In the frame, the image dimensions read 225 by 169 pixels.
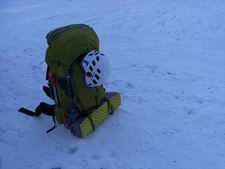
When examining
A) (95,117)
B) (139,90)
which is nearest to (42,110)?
(95,117)

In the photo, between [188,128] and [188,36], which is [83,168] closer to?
[188,128]

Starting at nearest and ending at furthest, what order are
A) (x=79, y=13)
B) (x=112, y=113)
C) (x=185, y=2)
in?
(x=112, y=113), (x=185, y=2), (x=79, y=13)

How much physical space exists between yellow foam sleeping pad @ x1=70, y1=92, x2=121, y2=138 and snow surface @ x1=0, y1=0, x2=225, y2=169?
0.28 ft

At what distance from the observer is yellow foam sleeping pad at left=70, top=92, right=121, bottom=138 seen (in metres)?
3.39

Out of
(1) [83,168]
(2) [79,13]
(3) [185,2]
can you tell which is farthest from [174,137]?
(2) [79,13]

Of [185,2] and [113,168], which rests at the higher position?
[185,2]

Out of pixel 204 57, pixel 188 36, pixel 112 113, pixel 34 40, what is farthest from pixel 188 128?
pixel 34 40

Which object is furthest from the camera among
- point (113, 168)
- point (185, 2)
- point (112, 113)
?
point (185, 2)

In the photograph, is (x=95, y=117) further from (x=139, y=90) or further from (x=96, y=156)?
(x=139, y=90)

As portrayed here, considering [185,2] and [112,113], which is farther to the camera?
[185,2]

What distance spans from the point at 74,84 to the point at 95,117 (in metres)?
0.43

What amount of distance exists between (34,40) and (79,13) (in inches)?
65.1

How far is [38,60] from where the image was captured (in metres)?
5.61

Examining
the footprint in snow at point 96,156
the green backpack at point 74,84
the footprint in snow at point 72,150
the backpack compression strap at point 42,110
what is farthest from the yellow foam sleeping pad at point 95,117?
the backpack compression strap at point 42,110
